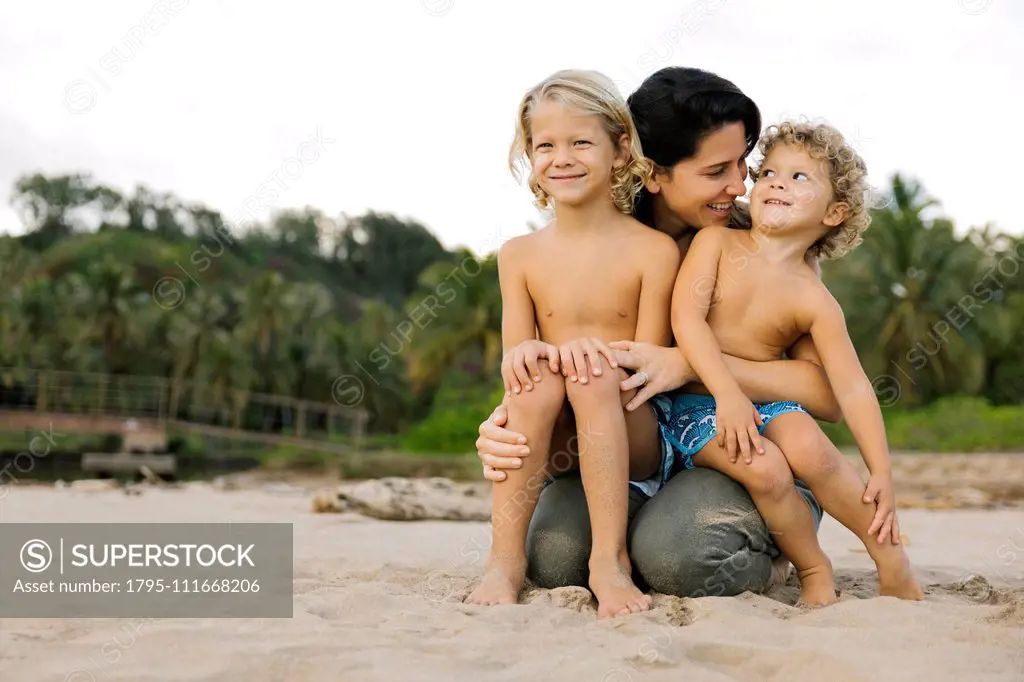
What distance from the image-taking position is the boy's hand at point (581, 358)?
291 cm

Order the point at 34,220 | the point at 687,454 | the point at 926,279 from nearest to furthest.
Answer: the point at 687,454 < the point at 926,279 < the point at 34,220

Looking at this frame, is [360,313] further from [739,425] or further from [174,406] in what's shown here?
[739,425]

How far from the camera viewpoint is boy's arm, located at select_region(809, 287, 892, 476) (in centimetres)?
299

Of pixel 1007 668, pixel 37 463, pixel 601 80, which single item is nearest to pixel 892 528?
pixel 1007 668

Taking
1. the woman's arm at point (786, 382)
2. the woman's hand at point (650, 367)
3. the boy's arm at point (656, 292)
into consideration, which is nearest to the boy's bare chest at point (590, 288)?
the boy's arm at point (656, 292)

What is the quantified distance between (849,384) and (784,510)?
45cm

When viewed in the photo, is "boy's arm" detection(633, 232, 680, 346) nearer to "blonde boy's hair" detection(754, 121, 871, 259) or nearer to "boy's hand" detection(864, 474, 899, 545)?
"blonde boy's hair" detection(754, 121, 871, 259)

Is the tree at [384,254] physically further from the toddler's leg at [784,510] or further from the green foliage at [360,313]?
the toddler's leg at [784,510]

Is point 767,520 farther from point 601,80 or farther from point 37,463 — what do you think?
point 37,463

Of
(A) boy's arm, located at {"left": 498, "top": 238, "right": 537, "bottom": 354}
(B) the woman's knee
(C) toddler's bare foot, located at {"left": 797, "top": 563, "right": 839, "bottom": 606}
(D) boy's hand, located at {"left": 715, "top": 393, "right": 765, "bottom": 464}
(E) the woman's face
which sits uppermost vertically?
(E) the woman's face

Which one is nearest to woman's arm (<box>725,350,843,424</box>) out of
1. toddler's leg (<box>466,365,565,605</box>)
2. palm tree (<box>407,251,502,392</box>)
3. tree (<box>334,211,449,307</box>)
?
toddler's leg (<box>466,365,565,605</box>)

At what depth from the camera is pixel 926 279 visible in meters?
25.3

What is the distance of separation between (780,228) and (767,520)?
943mm

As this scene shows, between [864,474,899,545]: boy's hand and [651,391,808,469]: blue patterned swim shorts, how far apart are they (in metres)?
0.30
